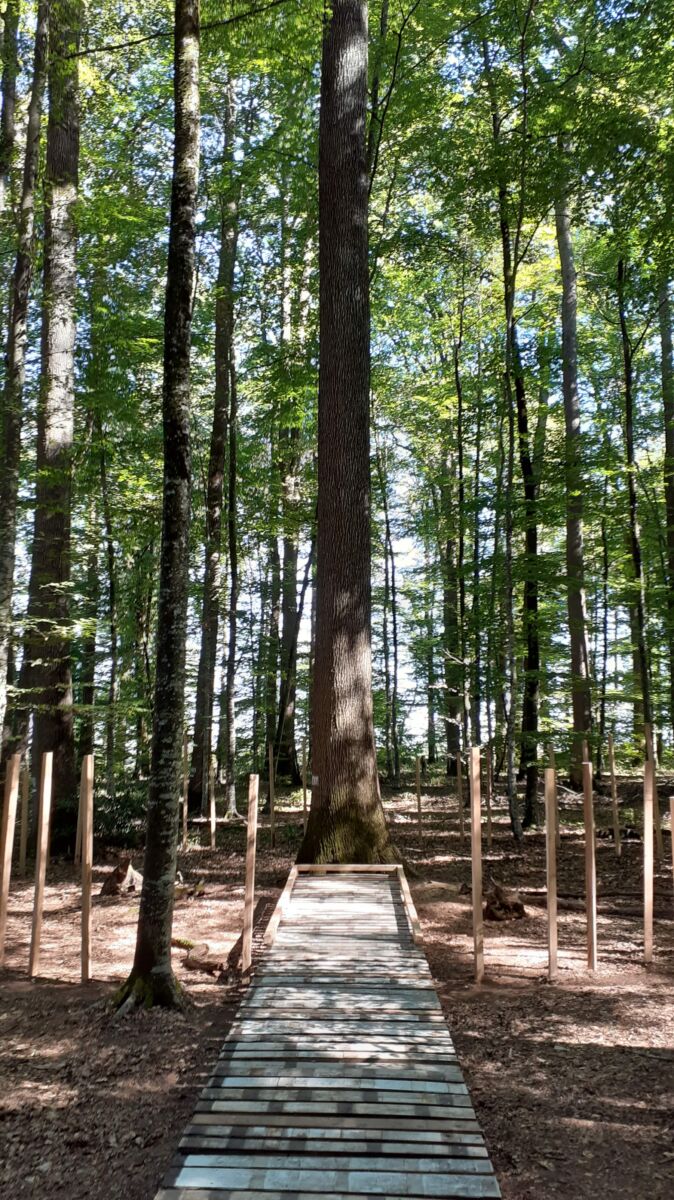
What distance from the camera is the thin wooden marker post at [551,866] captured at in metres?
5.28

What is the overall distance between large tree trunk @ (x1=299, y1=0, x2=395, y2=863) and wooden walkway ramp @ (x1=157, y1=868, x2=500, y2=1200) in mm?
2444

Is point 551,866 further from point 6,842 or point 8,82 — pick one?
point 8,82

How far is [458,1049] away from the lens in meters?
4.43

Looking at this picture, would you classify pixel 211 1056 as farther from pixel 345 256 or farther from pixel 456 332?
pixel 456 332

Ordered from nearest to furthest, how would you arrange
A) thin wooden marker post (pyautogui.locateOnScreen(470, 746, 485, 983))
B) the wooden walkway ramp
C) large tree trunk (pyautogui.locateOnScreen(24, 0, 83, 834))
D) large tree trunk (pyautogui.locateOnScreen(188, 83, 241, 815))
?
1. the wooden walkway ramp
2. thin wooden marker post (pyautogui.locateOnScreen(470, 746, 485, 983))
3. large tree trunk (pyautogui.locateOnScreen(24, 0, 83, 834))
4. large tree trunk (pyautogui.locateOnScreen(188, 83, 241, 815))

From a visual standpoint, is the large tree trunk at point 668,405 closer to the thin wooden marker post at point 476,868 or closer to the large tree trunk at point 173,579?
the thin wooden marker post at point 476,868

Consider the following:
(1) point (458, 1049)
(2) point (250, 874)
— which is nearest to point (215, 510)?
(2) point (250, 874)

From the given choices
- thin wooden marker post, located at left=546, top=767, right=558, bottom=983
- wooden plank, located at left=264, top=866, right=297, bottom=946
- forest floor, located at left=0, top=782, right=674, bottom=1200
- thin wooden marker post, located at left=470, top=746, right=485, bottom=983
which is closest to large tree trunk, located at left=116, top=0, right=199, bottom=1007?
forest floor, located at left=0, top=782, right=674, bottom=1200

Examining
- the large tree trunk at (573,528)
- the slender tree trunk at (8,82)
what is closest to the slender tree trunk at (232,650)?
the slender tree trunk at (8,82)

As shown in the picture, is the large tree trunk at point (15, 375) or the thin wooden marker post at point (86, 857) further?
the large tree trunk at point (15, 375)

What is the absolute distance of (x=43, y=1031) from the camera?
180 inches

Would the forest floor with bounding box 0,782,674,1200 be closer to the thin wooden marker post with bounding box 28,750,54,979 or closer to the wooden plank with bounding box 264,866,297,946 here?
the thin wooden marker post with bounding box 28,750,54,979

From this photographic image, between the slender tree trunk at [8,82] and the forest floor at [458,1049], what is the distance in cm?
862

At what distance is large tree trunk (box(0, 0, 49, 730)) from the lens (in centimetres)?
792
